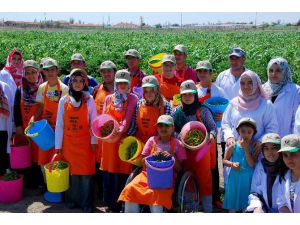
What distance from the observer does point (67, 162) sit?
500 cm

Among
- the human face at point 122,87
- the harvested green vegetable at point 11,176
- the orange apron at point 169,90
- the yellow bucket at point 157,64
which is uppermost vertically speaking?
the yellow bucket at point 157,64

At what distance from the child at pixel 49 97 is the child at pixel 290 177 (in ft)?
9.57

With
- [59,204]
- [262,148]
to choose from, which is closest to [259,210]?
[262,148]

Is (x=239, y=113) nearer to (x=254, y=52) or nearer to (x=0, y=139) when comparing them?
(x=0, y=139)

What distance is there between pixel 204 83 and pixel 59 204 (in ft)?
8.18

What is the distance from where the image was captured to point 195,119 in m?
4.52

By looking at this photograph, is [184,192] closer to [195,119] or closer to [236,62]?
[195,119]

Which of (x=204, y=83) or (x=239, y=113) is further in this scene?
(x=204, y=83)

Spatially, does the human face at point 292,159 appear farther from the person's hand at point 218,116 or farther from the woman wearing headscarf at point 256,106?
the person's hand at point 218,116

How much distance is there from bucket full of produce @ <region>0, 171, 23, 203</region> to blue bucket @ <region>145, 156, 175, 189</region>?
87.7 inches

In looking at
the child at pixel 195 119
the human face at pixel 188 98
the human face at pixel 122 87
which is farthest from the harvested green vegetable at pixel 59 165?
the human face at pixel 188 98

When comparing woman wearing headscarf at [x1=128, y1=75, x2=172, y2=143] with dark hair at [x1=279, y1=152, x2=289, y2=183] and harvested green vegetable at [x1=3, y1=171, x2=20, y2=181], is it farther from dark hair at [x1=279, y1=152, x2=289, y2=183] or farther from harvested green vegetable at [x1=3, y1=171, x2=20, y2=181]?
harvested green vegetable at [x1=3, y1=171, x2=20, y2=181]

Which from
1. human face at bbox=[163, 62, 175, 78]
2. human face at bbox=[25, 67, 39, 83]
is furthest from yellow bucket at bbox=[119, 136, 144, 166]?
human face at bbox=[25, 67, 39, 83]

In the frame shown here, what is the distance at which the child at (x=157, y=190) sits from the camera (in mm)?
4129
